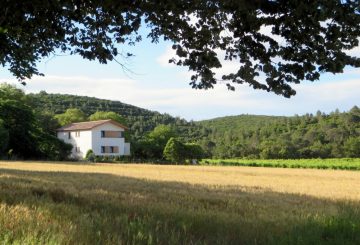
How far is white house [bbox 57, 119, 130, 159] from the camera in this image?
90.2 m

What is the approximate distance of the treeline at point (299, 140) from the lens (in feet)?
337

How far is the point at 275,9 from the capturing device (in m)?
7.27

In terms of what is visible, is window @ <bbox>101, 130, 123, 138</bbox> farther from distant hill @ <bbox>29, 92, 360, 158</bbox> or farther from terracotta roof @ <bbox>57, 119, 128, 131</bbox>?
distant hill @ <bbox>29, 92, 360, 158</bbox>

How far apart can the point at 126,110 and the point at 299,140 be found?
3157 inches

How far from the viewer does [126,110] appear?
17362 cm

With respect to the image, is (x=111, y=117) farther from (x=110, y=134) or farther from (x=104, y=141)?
(x=104, y=141)

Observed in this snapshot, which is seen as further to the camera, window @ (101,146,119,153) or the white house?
window @ (101,146,119,153)

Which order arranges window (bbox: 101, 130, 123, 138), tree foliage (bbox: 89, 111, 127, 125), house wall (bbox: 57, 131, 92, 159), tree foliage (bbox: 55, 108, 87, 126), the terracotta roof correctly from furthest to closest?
tree foliage (bbox: 89, 111, 127, 125) < tree foliage (bbox: 55, 108, 87, 126) < window (bbox: 101, 130, 123, 138) < the terracotta roof < house wall (bbox: 57, 131, 92, 159)

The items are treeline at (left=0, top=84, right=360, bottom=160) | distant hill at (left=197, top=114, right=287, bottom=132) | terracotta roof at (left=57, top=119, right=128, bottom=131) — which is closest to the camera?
treeline at (left=0, top=84, right=360, bottom=160)

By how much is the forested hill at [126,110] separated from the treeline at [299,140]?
74.6ft

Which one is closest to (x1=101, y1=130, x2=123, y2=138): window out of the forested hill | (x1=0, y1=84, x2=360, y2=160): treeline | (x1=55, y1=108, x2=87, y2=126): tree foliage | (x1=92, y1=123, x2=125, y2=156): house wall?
(x1=92, y1=123, x2=125, y2=156): house wall

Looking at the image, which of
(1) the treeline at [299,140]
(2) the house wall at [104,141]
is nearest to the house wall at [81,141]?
(2) the house wall at [104,141]

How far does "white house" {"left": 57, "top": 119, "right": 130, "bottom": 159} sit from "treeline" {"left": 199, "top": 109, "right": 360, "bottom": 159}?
30188 millimetres

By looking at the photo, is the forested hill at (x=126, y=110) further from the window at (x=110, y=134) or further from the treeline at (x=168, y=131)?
the window at (x=110, y=134)
